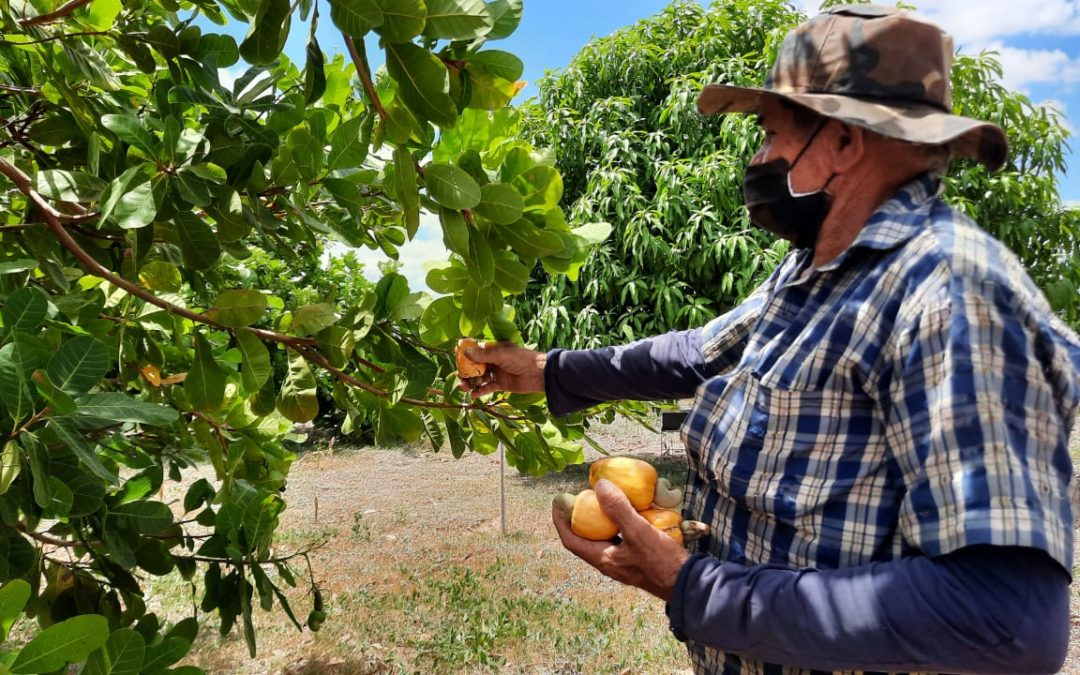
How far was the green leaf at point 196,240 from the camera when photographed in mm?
1259

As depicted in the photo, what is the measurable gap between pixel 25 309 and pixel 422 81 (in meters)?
0.69

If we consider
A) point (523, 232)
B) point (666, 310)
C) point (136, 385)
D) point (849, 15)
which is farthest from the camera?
point (666, 310)

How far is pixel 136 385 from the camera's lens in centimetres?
198

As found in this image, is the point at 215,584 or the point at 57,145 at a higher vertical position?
the point at 57,145

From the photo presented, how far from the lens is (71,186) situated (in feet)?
4.42

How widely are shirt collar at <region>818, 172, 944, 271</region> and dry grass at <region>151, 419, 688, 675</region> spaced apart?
7.97 feet

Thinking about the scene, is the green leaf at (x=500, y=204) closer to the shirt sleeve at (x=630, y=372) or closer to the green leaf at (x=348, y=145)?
the green leaf at (x=348, y=145)

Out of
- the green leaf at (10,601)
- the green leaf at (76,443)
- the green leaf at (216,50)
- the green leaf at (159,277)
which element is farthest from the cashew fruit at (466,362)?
the green leaf at (10,601)

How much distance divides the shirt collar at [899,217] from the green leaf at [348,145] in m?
0.79

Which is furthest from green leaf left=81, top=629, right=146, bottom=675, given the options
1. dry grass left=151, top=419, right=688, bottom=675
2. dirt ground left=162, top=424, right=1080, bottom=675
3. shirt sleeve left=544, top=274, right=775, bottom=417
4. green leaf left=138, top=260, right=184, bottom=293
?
dirt ground left=162, top=424, right=1080, bottom=675

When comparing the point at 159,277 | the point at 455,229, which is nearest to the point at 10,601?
the point at 455,229

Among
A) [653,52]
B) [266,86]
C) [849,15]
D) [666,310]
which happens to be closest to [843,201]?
[849,15]

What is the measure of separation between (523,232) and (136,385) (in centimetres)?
123

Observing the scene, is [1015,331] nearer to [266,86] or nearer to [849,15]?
[849,15]
